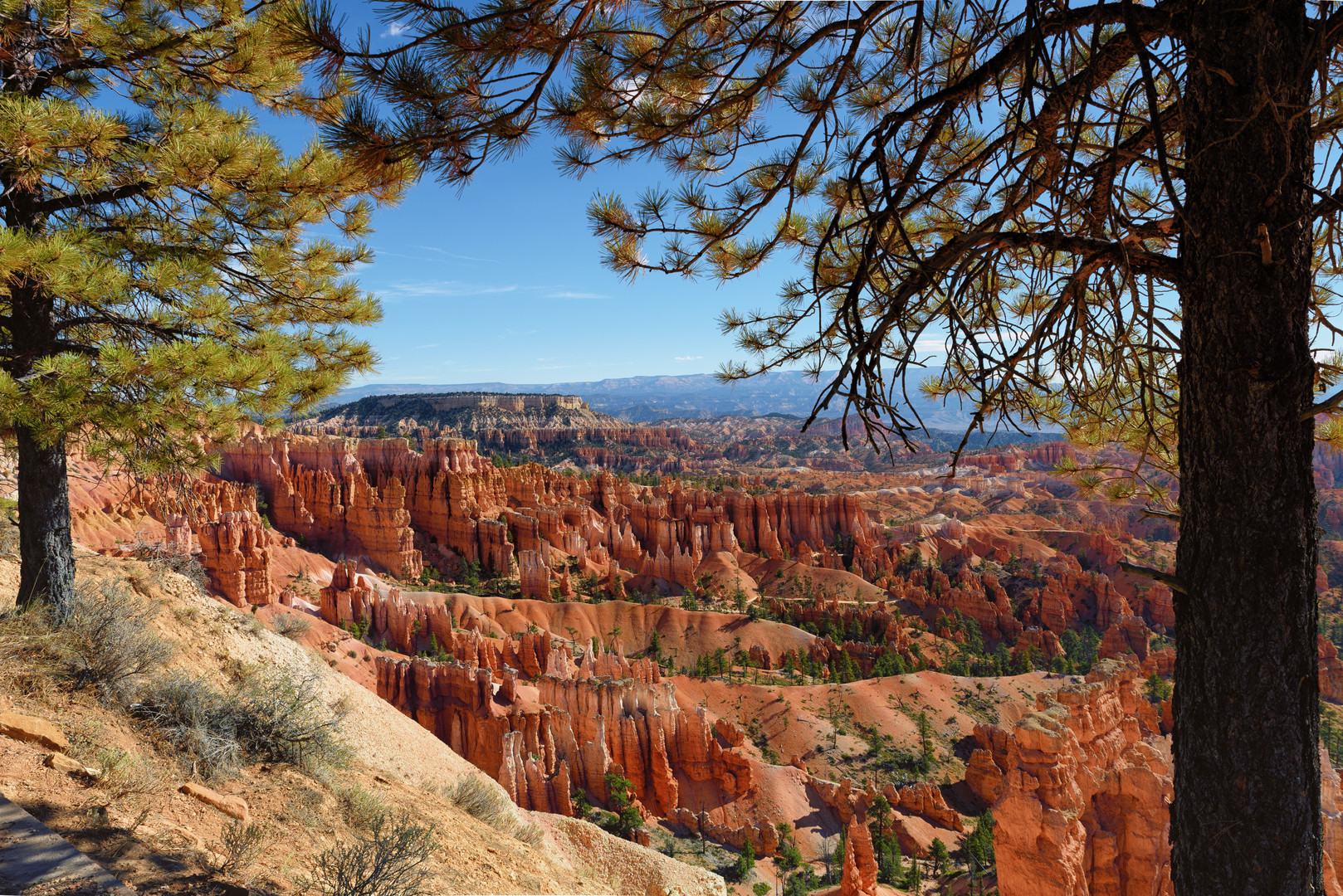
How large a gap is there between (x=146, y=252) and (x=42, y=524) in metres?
3.04

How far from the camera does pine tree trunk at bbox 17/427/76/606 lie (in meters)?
6.22

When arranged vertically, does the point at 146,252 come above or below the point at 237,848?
above

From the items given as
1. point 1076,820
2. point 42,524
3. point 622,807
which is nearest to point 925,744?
point 622,807

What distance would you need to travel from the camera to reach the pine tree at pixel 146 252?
193 inches

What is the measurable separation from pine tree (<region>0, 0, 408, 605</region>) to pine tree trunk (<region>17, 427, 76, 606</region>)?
2 cm

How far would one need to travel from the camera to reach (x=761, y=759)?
25688mm

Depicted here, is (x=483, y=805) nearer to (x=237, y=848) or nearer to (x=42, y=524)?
(x=237, y=848)

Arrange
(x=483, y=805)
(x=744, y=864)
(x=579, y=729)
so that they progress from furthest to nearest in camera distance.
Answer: (x=579, y=729)
(x=744, y=864)
(x=483, y=805)

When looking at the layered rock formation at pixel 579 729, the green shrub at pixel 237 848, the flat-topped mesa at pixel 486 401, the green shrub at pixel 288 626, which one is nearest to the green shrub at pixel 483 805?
the green shrub at pixel 237 848

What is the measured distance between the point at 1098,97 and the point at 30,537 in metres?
10.3

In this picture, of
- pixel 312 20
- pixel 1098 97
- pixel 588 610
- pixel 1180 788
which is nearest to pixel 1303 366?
pixel 1180 788

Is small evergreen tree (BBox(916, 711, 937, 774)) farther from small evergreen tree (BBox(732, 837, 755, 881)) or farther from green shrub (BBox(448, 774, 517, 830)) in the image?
green shrub (BBox(448, 774, 517, 830))

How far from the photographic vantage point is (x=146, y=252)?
5746 millimetres

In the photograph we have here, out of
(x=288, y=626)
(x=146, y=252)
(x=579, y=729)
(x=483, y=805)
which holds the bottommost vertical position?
(x=579, y=729)
